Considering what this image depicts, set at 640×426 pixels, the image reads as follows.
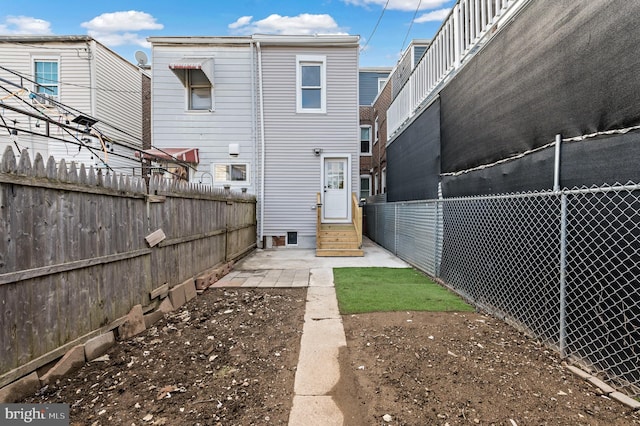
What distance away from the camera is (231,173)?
9.42 meters

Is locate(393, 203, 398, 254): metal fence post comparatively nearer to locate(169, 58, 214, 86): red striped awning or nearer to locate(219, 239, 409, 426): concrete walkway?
locate(219, 239, 409, 426): concrete walkway

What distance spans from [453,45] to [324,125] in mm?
4612

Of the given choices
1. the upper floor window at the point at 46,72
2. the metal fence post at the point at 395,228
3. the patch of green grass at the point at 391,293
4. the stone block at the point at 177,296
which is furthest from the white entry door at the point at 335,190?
the upper floor window at the point at 46,72

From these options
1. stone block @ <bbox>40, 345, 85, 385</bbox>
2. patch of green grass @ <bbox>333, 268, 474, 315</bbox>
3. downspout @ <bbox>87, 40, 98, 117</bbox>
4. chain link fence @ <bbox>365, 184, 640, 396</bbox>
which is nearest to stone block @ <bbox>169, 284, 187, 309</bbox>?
stone block @ <bbox>40, 345, 85, 385</bbox>

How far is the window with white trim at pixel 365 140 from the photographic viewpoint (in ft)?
53.7

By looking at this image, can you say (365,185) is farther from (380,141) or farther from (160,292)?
(160,292)

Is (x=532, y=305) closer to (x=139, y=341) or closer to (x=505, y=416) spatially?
(x=505, y=416)

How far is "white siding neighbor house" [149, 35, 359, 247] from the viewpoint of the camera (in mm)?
9219

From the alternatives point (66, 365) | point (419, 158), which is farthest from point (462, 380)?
point (419, 158)

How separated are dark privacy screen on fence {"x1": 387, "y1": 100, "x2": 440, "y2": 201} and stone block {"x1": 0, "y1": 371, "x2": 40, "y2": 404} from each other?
19.2 feet

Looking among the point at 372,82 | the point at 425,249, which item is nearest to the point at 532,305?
the point at 425,249

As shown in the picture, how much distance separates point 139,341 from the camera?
118 inches
